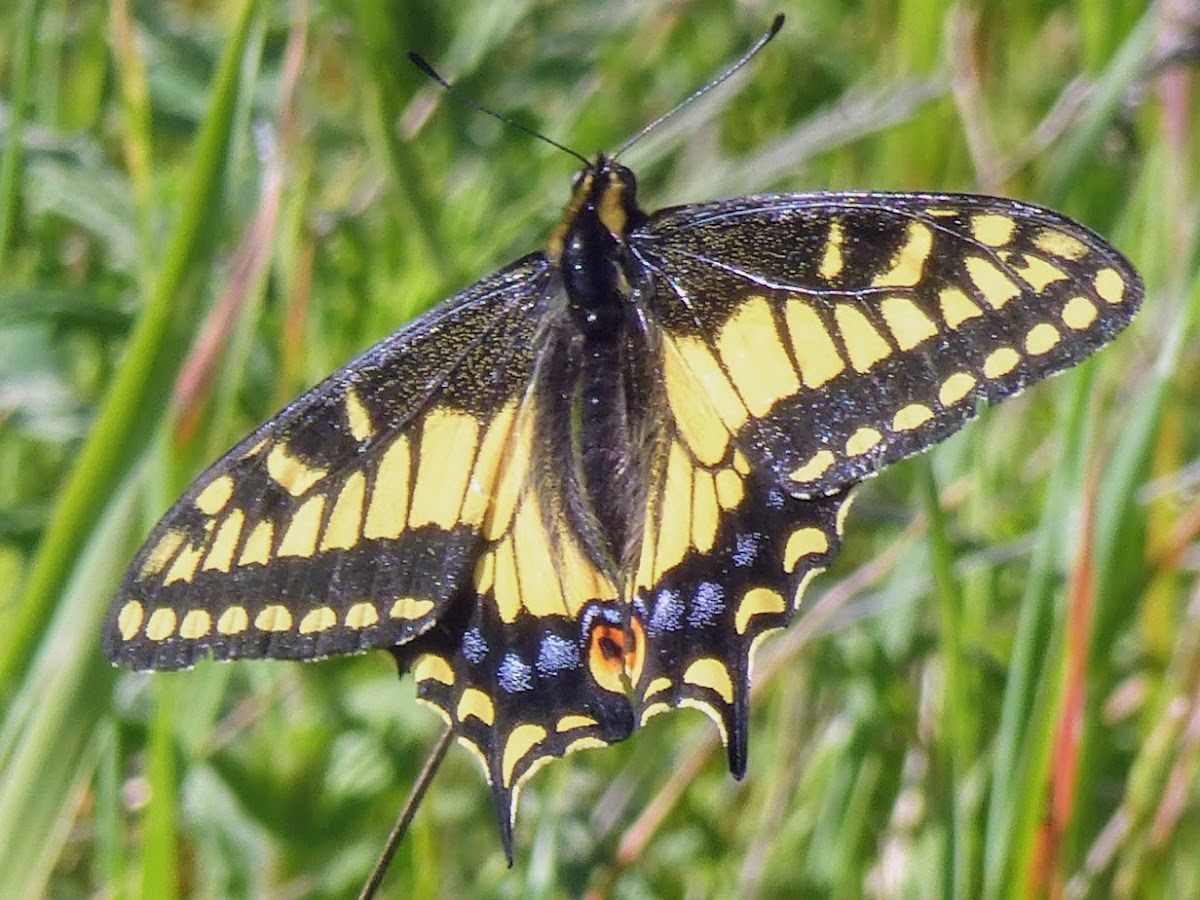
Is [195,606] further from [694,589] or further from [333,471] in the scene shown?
[694,589]

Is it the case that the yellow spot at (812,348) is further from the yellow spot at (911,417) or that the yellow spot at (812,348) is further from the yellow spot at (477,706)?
the yellow spot at (477,706)

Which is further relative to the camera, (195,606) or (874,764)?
(874,764)

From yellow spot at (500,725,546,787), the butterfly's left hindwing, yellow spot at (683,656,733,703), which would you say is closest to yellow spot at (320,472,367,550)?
the butterfly's left hindwing

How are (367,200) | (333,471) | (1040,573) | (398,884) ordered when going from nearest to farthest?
(1040,573) → (333,471) → (398,884) → (367,200)

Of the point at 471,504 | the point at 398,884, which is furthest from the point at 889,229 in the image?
the point at 398,884

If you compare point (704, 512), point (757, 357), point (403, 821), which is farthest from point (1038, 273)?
point (403, 821)

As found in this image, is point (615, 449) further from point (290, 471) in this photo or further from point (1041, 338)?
point (1041, 338)

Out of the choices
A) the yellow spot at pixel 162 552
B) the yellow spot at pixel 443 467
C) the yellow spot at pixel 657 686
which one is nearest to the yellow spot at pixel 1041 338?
the yellow spot at pixel 657 686
